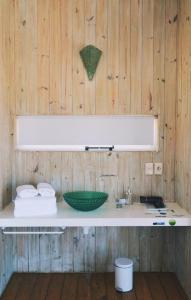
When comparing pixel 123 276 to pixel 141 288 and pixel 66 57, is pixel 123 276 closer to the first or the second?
pixel 141 288

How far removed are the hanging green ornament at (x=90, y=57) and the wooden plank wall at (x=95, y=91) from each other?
6cm

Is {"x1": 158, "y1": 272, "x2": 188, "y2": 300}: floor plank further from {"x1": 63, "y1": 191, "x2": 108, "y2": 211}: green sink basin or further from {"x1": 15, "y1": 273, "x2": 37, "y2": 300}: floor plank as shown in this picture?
{"x1": 15, "y1": 273, "x2": 37, "y2": 300}: floor plank

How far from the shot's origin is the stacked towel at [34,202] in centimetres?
250

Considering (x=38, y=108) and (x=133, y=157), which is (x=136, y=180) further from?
(x=38, y=108)

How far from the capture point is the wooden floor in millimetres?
2625

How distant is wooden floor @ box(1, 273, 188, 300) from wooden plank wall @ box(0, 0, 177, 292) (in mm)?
101

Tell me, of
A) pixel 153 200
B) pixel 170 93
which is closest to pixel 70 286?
pixel 153 200

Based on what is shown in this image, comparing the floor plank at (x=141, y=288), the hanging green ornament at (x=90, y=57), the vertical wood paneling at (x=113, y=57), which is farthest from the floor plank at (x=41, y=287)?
the hanging green ornament at (x=90, y=57)

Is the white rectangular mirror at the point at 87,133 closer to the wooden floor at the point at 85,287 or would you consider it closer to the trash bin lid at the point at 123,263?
the trash bin lid at the point at 123,263

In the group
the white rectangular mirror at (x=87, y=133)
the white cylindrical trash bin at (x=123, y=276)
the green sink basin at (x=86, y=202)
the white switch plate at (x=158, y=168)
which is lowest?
the white cylindrical trash bin at (x=123, y=276)

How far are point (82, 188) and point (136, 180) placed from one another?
1.62ft

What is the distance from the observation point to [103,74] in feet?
9.65

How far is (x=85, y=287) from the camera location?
109 inches

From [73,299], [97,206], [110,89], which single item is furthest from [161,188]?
[73,299]
